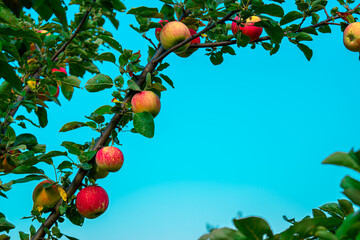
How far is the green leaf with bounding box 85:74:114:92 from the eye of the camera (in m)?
2.14

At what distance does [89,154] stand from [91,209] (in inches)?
12.4

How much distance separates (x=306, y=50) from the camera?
2.31 metres

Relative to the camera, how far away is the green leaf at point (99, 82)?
214 centimetres

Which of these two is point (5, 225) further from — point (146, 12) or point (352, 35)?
point (352, 35)

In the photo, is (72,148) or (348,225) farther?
(72,148)

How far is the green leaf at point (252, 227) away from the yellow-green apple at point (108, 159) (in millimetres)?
1183

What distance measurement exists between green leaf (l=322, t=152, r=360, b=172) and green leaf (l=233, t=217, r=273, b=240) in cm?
22

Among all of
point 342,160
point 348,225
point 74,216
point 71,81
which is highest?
point 71,81

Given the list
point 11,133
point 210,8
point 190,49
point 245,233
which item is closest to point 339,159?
point 245,233

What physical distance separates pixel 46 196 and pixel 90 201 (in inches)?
12.6

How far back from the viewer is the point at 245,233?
0.95 metres

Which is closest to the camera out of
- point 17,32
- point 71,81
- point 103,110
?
point 17,32

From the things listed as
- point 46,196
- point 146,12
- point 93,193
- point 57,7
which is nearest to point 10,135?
point 46,196

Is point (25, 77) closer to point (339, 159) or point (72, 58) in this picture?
point (72, 58)
